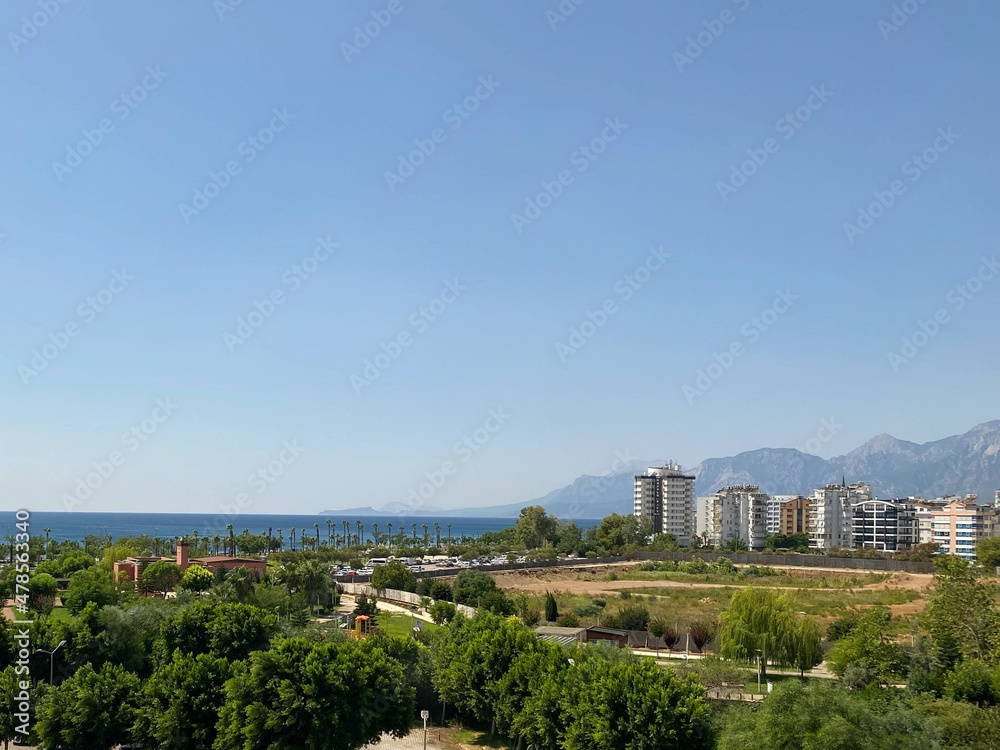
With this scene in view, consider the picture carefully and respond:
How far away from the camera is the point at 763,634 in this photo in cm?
4638

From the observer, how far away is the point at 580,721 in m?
28.6

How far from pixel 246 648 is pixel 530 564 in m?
79.0

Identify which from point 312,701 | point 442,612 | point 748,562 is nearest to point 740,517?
point 748,562

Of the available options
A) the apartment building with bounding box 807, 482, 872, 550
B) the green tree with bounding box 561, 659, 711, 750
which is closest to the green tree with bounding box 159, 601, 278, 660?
the green tree with bounding box 561, 659, 711, 750

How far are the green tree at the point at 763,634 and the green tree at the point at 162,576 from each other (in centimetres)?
4159

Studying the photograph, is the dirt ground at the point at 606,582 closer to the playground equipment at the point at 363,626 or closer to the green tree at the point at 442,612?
the green tree at the point at 442,612

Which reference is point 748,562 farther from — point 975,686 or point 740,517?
point 975,686

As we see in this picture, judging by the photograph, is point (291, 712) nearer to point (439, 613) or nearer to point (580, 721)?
point (580, 721)

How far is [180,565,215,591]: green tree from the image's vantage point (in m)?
60.3

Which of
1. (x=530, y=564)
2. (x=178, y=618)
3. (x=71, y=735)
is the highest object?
(x=178, y=618)

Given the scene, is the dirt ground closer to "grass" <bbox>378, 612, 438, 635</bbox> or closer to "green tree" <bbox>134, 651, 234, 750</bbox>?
"grass" <bbox>378, 612, 438, 635</bbox>

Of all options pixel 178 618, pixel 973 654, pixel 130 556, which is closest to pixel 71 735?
pixel 178 618

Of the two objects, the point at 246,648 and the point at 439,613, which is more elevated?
the point at 246,648

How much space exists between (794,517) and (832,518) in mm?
13219
